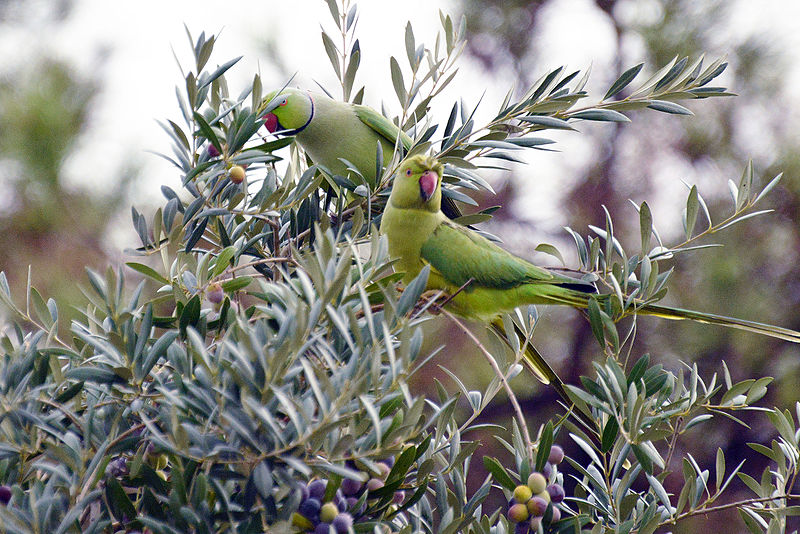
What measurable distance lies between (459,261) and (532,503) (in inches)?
25.1

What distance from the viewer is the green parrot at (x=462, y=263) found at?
4.53 feet

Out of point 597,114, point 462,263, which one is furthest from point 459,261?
point 597,114

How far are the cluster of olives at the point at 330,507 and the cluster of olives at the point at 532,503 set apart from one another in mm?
187

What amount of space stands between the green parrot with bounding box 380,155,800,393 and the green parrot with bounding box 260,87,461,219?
309mm

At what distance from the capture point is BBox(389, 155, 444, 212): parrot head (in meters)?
1.31

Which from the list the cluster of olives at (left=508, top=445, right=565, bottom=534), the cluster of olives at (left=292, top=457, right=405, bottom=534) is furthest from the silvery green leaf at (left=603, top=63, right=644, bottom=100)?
the cluster of olives at (left=292, top=457, right=405, bottom=534)

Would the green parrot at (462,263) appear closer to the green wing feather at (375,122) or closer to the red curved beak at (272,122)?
the green wing feather at (375,122)

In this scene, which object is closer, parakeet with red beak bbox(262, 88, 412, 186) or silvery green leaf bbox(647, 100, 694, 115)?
silvery green leaf bbox(647, 100, 694, 115)

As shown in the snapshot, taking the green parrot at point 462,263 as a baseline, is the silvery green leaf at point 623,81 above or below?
above

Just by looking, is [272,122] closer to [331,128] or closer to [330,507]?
[331,128]

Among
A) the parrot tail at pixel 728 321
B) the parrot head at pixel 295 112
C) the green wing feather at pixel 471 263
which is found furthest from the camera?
the parrot head at pixel 295 112

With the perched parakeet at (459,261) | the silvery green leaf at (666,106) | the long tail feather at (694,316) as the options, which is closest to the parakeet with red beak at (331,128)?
the perched parakeet at (459,261)

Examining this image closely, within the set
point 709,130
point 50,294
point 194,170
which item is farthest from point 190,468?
point 709,130

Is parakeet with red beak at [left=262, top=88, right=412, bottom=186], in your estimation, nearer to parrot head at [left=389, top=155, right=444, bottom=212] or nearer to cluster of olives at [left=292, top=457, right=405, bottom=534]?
parrot head at [left=389, top=155, right=444, bottom=212]
